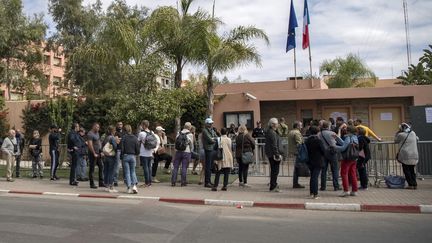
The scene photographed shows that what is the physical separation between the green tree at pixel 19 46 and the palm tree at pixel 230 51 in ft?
51.2

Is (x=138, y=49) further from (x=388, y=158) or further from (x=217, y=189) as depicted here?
(x=388, y=158)

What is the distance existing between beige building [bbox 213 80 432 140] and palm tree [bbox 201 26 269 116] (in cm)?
338

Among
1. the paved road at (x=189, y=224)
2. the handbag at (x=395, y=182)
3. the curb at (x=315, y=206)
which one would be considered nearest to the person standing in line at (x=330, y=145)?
the handbag at (x=395, y=182)

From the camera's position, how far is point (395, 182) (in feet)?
41.3

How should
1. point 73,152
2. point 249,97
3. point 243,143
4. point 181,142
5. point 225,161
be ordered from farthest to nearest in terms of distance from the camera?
point 249,97 → point 73,152 → point 181,142 → point 243,143 → point 225,161

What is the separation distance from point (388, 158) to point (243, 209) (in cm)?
563

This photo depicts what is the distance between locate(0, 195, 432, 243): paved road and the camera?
7.25 meters

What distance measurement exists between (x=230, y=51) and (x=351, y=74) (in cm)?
2739

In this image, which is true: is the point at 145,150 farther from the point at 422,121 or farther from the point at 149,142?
the point at 422,121

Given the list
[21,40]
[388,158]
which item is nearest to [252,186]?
[388,158]

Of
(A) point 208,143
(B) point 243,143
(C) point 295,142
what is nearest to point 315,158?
(C) point 295,142

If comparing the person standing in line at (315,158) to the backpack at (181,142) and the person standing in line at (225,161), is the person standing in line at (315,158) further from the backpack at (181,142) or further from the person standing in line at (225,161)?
the backpack at (181,142)

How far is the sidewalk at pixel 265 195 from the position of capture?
10258mm

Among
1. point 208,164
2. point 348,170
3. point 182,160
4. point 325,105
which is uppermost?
point 325,105
